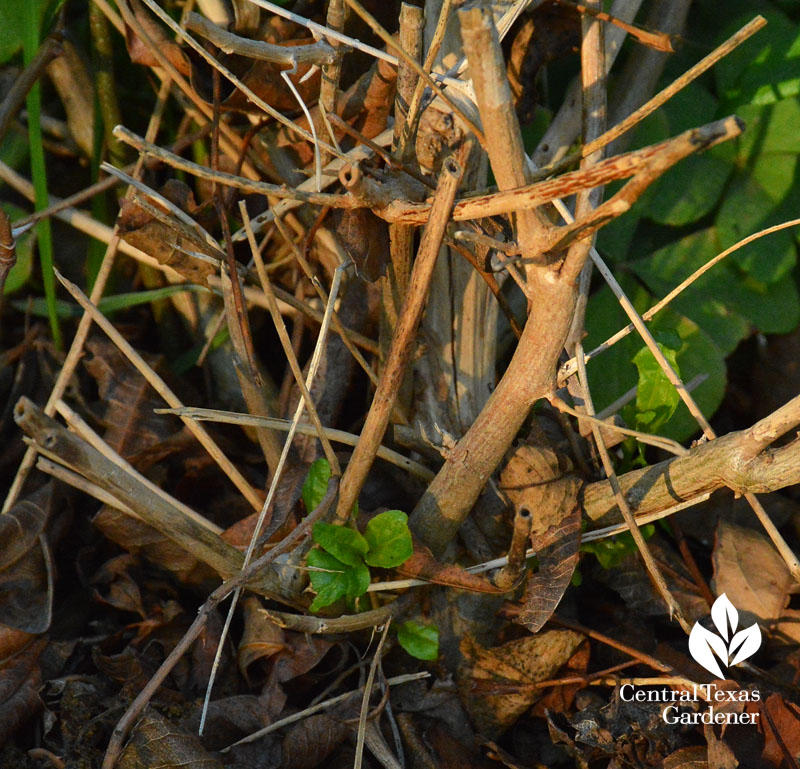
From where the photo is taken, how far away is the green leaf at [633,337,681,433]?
3.84 ft

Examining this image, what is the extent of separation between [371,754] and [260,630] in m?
0.27

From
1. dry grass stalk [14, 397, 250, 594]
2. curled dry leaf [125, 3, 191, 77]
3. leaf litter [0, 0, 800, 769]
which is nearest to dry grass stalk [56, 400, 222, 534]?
leaf litter [0, 0, 800, 769]

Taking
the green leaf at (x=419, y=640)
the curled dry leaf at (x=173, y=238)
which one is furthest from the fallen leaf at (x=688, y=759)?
the curled dry leaf at (x=173, y=238)

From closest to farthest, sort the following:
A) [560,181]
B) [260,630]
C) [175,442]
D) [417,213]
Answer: [560,181] → [417,213] → [260,630] → [175,442]

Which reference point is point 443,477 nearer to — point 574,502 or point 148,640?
point 574,502

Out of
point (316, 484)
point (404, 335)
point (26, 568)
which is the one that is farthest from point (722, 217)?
point (26, 568)

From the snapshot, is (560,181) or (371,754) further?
(371,754)

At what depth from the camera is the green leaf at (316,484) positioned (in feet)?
3.61

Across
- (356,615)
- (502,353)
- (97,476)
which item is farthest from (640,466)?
(97,476)

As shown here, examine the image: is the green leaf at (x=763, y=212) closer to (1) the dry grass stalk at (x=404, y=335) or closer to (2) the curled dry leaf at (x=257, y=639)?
(1) the dry grass stalk at (x=404, y=335)

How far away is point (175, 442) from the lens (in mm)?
1385
